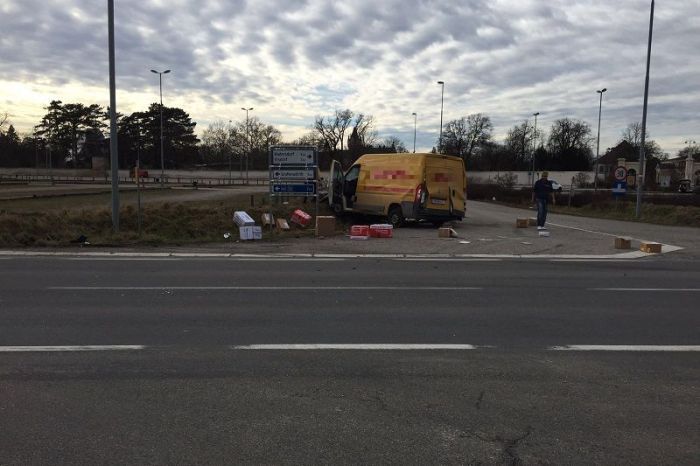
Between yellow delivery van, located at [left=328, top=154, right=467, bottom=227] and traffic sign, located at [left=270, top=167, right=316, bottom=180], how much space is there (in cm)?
223

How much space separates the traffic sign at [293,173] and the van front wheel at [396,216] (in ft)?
10.5

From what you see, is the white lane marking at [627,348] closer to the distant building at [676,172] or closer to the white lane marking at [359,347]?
the white lane marking at [359,347]

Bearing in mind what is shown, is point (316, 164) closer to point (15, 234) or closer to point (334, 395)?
point (15, 234)

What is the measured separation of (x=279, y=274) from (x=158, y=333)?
4523 mm

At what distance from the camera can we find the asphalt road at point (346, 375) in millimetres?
3535

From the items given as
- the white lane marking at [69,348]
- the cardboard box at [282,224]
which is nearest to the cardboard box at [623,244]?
the cardboard box at [282,224]

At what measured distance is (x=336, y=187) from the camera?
20844mm

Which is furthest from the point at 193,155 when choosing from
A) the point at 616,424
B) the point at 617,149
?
the point at 616,424

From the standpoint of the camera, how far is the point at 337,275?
10422mm

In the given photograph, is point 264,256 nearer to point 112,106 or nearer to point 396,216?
point 396,216

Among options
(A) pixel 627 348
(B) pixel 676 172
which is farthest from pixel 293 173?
(B) pixel 676 172

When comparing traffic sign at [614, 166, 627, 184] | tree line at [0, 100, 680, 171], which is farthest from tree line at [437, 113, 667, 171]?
traffic sign at [614, 166, 627, 184]

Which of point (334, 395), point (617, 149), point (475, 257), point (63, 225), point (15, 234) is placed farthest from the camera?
point (617, 149)

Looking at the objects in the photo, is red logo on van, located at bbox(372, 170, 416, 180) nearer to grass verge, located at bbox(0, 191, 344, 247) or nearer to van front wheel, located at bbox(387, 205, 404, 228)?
van front wheel, located at bbox(387, 205, 404, 228)
